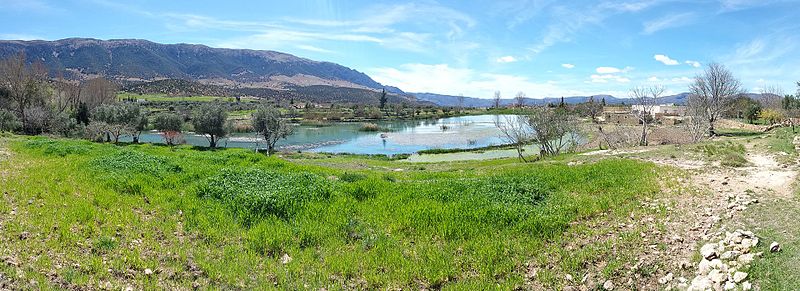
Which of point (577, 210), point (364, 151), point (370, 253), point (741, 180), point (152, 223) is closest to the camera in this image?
point (370, 253)

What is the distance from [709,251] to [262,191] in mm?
12824

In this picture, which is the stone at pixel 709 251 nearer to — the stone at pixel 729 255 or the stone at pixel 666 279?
the stone at pixel 729 255

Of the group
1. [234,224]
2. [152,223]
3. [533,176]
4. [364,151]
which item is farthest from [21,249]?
[364,151]

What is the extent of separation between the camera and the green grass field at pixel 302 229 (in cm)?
909

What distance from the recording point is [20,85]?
6600 cm

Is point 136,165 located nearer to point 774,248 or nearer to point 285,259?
point 285,259

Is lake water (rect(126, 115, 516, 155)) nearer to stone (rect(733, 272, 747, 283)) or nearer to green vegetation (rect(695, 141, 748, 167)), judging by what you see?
green vegetation (rect(695, 141, 748, 167))

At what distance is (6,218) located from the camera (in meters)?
11.1

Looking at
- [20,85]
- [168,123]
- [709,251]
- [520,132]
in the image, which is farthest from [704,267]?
[20,85]

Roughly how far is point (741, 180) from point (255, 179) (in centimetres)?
1811

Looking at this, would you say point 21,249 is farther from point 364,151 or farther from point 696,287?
point 364,151

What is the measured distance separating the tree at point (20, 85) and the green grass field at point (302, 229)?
65.1 m

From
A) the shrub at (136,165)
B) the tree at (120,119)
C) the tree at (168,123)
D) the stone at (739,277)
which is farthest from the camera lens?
the tree at (168,123)

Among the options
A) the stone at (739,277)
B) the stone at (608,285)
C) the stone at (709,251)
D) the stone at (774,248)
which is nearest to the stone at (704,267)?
the stone at (709,251)
